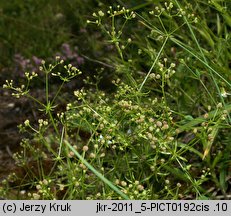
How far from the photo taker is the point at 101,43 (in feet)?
13.6

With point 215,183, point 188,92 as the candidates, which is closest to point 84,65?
point 188,92

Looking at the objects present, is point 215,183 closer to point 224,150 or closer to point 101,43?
point 224,150

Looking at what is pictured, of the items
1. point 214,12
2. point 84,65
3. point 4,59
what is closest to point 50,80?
point 84,65

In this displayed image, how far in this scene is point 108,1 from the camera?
4.04 m

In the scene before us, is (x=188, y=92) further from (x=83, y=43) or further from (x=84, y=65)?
(x=83, y=43)

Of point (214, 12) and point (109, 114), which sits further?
point (214, 12)

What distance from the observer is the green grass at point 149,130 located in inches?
82.6

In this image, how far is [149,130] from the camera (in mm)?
2195

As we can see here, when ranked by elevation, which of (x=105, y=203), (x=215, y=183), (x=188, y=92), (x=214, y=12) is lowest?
(x=215, y=183)

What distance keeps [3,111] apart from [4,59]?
0.62 metres

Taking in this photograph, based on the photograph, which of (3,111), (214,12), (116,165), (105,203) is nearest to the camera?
(105,203)

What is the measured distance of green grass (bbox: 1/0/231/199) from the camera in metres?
2.10

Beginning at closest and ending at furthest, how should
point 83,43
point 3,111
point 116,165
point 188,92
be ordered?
1. point 116,165
2. point 188,92
3. point 3,111
4. point 83,43

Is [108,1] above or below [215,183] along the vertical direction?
above
